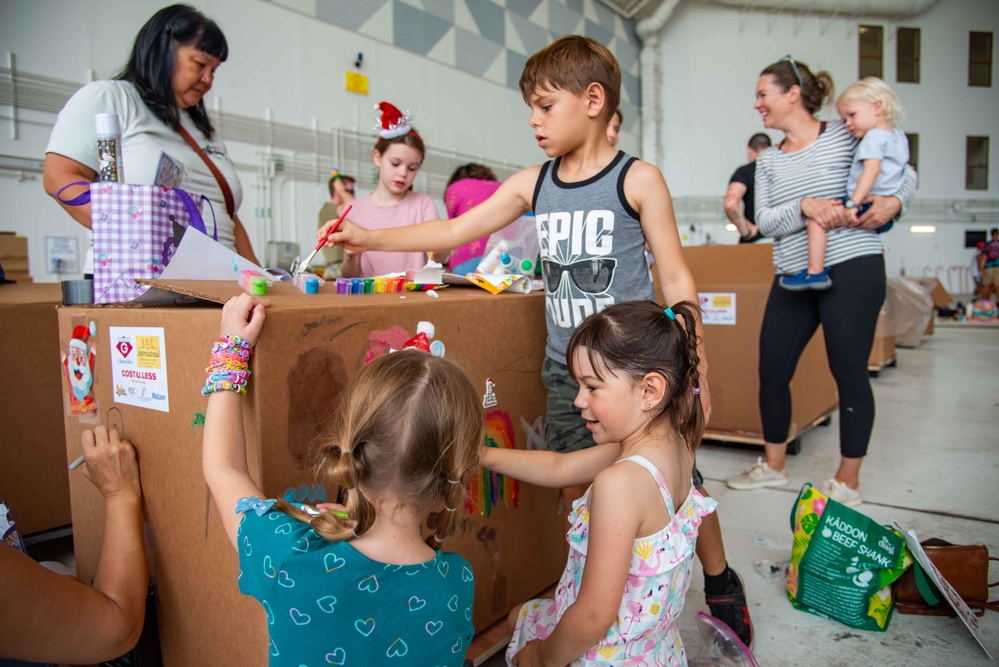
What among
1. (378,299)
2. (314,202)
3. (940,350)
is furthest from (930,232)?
(378,299)

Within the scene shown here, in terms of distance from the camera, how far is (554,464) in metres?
1.33

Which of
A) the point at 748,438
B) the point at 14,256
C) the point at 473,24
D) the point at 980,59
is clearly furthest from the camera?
the point at 980,59

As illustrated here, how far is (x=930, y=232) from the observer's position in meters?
12.2

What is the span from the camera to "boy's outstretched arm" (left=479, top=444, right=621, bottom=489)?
4.26 feet

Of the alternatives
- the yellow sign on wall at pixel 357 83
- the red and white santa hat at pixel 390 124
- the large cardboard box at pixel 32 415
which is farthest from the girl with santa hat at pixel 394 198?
the yellow sign on wall at pixel 357 83

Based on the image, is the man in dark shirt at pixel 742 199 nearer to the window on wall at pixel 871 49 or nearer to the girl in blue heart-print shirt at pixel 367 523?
the girl in blue heart-print shirt at pixel 367 523

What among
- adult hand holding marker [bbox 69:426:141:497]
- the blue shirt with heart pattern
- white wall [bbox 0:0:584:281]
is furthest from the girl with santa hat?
white wall [bbox 0:0:584:281]

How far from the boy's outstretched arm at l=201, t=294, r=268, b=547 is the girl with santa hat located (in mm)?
1495

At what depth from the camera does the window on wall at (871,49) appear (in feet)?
38.6

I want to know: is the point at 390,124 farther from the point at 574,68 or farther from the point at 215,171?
the point at 574,68

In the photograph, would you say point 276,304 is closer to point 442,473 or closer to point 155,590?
point 442,473

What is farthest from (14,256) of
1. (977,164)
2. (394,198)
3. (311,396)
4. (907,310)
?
(977,164)

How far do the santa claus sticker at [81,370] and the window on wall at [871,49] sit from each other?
44.9 ft

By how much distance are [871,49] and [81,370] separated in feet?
46.2
